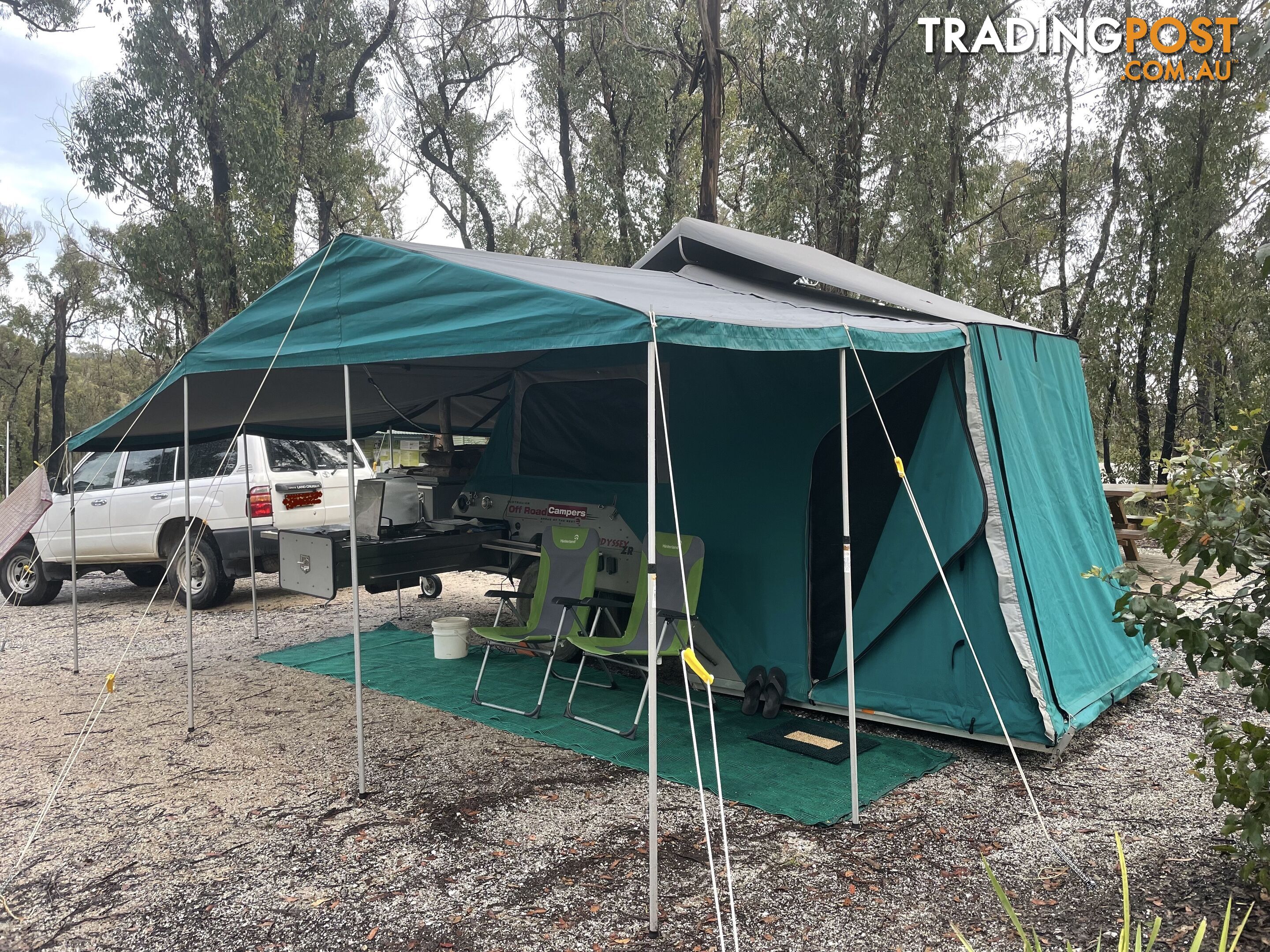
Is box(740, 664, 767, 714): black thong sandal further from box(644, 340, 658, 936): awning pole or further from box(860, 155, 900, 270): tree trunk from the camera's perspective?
box(860, 155, 900, 270): tree trunk

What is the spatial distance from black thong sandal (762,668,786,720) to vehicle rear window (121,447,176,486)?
5854 millimetres

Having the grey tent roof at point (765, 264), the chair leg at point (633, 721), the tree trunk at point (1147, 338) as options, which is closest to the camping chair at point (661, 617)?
the chair leg at point (633, 721)

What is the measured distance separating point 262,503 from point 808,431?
5043 mm

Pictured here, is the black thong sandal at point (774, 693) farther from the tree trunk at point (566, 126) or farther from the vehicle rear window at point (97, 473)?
the tree trunk at point (566, 126)

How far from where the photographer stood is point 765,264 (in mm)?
5660

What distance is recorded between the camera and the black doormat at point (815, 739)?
4.35 m

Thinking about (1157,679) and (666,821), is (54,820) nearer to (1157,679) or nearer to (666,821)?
(666,821)

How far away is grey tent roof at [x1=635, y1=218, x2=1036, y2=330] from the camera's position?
17.9 feet

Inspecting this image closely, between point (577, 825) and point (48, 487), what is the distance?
3.99m

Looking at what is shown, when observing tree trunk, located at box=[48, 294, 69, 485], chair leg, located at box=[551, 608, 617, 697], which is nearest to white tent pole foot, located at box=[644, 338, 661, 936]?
chair leg, located at box=[551, 608, 617, 697]

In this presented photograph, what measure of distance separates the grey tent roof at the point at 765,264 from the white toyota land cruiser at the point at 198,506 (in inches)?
136

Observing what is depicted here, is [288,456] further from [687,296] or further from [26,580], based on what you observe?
[687,296]

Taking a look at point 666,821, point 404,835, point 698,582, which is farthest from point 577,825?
point 698,582

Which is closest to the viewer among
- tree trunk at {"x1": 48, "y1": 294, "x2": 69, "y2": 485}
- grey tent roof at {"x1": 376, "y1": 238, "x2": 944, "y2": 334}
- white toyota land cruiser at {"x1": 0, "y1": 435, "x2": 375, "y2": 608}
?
grey tent roof at {"x1": 376, "y1": 238, "x2": 944, "y2": 334}
